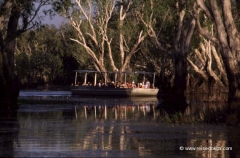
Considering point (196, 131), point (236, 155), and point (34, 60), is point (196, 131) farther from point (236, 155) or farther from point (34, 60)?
point (34, 60)

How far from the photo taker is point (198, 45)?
2493 inches

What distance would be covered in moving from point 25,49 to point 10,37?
257 feet

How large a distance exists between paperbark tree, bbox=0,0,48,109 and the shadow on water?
252cm

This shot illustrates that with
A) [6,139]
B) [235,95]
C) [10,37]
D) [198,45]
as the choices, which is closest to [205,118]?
[235,95]

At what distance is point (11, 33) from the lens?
3756cm

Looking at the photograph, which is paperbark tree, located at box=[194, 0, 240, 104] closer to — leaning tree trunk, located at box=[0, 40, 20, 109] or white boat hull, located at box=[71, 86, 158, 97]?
leaning tree trunk, located at box=[0, 40, 20, 109]

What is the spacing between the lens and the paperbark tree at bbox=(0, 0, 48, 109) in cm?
3694

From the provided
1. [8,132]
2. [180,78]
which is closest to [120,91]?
[180,78]

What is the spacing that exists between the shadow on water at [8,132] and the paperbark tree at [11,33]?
252cm

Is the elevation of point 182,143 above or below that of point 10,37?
below

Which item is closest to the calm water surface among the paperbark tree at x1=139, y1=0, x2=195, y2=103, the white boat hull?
the paperbark tree at x1=139, y1=0, x2=195, y2=103

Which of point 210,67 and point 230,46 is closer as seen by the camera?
point 230,46

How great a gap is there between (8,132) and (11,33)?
14027 millimetres

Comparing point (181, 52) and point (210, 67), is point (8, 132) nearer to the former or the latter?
point (181, 52)
